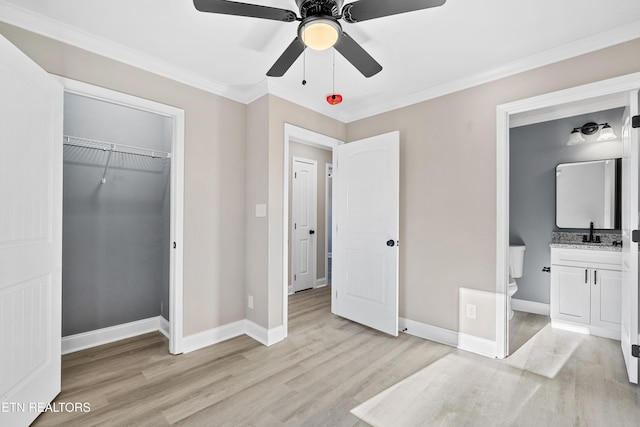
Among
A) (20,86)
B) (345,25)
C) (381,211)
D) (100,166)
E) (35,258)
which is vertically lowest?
(35,258)

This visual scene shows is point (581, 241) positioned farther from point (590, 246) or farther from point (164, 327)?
point (164, 327)

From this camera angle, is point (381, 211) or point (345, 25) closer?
point (345, 25)

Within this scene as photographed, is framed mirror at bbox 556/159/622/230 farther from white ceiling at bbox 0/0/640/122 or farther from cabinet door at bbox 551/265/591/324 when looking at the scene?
white ceiling at bbox 0/0/640/122

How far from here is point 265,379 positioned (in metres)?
2.25

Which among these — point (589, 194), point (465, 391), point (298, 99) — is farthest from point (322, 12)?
point (589, 194)

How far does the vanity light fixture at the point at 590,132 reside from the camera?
3316 millimetres

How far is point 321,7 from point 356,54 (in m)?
0.37

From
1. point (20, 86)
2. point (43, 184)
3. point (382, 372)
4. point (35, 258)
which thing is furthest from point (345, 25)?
point (382, 372)

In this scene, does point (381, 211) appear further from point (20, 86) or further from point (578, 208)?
point (20, 86)

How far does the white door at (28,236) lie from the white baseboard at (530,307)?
15.7 feet

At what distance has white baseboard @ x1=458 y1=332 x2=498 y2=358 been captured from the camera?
2590mm

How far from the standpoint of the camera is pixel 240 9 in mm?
1452

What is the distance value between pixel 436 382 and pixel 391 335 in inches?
33.8

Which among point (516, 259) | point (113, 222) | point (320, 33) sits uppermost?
point (320, 33)
